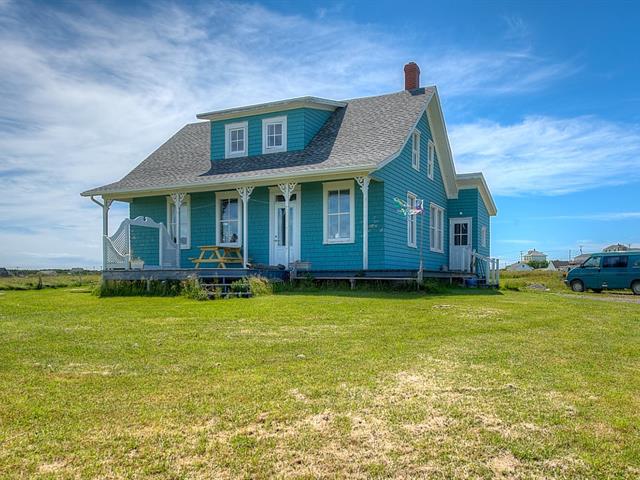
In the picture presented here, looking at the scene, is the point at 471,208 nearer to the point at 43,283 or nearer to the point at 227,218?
the point at 227,218

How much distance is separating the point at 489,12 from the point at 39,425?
12665mm

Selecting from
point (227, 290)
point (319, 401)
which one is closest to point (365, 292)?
point (227, 290)

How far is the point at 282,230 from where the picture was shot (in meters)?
17.8

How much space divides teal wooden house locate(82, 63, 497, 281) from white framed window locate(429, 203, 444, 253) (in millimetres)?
78

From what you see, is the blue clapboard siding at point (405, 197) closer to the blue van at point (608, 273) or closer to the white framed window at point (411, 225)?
the white framed window at point (411, 225)

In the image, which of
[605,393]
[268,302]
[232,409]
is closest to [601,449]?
[605,393]

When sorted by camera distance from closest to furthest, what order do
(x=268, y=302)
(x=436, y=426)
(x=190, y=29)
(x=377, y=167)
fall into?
(x=436, y=426)
(x=268, y=302)
(x=190, y=29)
(x=377, y=167)

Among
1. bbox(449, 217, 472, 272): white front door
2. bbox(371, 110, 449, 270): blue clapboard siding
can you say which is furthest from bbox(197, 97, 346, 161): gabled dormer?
bbox(449, 217, 472, 272): white front door

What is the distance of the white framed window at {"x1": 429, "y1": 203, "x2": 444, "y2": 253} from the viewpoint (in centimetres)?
2098

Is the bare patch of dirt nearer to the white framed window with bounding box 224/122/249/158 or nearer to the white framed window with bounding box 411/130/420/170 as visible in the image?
the white framed window with bounding box 411/130/420/170

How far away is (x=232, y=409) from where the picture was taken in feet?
13.3

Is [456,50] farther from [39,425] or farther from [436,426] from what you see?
[39,425]

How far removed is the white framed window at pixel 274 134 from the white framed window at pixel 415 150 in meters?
4.38

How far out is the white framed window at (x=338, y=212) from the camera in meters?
16.6
